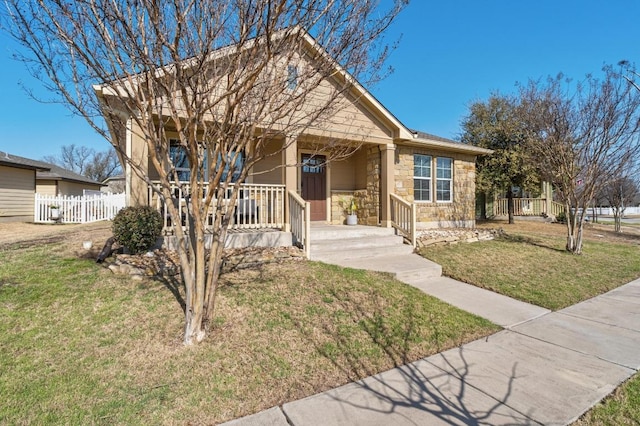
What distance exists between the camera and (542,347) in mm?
3736

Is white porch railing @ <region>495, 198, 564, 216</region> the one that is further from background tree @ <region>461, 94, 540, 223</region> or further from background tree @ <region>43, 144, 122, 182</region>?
background tree @ <region>43, 144, 122, 182</region>

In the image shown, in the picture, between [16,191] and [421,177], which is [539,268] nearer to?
[421,177]

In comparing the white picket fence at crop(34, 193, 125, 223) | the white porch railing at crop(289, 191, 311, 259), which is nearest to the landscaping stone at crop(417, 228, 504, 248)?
the white porch railing at crop(289, 191, 311, 259)

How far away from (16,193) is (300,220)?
16.5 metres

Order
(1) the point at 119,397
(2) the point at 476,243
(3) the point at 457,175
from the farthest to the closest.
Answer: (3) the point at 457,175
(2) the point at 476,243
(1) the point at 119,397

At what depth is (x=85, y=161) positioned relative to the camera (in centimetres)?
5066

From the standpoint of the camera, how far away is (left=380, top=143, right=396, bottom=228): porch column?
9.51m

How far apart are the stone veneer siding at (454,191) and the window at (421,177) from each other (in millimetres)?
171

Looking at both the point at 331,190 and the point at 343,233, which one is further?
the point at 331,190

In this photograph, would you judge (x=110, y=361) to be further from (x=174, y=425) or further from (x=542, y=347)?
(x=542, y=347)

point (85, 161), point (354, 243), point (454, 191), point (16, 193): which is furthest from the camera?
point (85, 161)

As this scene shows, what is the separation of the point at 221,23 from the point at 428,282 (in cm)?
553

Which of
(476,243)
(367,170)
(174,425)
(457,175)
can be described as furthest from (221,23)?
(457,175)

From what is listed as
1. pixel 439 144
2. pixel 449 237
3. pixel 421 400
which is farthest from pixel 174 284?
pixel 439 144
